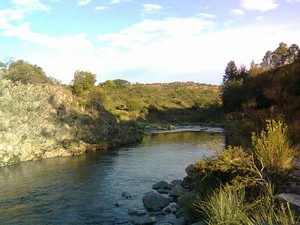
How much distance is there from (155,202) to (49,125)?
20792 millimetres

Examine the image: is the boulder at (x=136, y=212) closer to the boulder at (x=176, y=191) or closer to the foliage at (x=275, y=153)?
the boulder at (x=176, y=191)

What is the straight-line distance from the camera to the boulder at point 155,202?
1290 cm

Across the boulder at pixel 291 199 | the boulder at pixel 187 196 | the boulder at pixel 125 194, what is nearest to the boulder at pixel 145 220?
the boulder at pixel 187 196

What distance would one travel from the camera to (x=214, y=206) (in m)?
6.96

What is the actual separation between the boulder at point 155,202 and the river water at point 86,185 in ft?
1.70

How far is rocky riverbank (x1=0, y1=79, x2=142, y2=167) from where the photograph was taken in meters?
27.7

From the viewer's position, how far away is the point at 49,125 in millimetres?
31359

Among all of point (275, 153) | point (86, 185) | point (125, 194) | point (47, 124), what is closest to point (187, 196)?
point (275, 153)

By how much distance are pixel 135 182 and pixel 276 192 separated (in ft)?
34.8

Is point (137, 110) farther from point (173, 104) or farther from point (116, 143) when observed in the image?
point (116, 143)

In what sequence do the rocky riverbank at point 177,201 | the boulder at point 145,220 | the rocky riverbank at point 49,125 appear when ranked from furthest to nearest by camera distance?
the rocky riverbank at point 49,125, the boulder at point 145,220, the rocky riverbank at point 177,201

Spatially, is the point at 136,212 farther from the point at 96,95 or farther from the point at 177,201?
the point at 96,95

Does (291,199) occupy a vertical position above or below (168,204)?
above

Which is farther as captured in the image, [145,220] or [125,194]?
[125,194]
